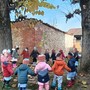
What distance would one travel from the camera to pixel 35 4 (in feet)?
72.5

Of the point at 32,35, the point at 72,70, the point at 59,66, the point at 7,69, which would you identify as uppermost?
the point at 32,35

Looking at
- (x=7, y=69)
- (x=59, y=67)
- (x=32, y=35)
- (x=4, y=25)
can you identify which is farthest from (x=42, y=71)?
(x=32, y=35)

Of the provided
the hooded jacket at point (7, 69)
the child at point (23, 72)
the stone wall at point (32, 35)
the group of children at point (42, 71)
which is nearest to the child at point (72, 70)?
the group of children at point (42, 71)

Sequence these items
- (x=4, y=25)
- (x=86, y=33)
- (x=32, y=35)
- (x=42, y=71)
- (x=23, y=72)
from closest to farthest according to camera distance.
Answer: (x=23, y=72) → (x=42, y=71) → (x=86, y=33) → (x=4, y=25) → (x=32, y=35)

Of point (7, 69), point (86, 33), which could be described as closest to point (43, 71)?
point (7, 69)

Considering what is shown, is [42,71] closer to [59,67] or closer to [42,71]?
[42,71]

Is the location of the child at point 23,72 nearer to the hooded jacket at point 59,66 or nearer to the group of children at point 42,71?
the group of children at point 42,71

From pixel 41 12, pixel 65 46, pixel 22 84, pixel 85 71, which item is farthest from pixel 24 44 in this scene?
pixel 22 84

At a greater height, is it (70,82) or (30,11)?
(30,11)

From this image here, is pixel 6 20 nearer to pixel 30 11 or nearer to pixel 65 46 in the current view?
pixel 30 11

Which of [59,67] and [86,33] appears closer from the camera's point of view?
[59,67]

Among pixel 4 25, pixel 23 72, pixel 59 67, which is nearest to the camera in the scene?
pixel 23 72

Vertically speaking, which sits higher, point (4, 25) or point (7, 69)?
point (4, 25)

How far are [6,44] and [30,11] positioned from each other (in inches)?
133
